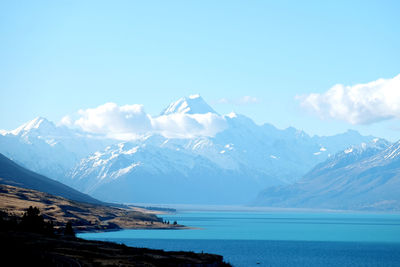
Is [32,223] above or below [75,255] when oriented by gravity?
above

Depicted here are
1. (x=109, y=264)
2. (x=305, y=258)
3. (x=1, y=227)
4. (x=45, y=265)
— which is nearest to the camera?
(x=45, y=265)

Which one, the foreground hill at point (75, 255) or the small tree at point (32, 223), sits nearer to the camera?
the foreground hill at point (75, 255)

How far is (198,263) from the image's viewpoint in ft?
473

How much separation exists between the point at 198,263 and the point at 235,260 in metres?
38.4

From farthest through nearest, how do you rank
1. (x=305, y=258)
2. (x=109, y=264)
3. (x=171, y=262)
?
(x=305, y=258) < (x=171, y=262) < (x=109, y=264)

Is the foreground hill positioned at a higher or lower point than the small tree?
lower

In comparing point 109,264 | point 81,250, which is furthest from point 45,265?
point 81,250

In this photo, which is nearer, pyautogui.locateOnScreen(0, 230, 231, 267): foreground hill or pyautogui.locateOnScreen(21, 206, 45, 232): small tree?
pyautogui.locateOnScreen(0, 230, 231, 267): foreground hill

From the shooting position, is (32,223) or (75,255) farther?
(32,223)

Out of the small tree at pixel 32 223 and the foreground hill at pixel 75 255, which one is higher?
the small tree at pixel 32 223

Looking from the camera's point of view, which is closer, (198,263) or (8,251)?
(8,251)

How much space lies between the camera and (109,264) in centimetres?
12350

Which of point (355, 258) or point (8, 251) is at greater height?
point (355, 258)

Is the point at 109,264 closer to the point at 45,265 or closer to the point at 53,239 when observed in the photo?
the point at 45,265
